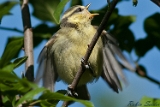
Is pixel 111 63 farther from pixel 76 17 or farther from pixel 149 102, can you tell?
pixel 149 102

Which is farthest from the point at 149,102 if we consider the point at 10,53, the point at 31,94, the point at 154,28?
the point at 154,28

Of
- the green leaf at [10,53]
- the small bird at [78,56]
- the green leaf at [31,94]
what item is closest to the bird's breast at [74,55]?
the small bird at [78,56]

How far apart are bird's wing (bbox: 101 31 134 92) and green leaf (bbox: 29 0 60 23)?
80cm

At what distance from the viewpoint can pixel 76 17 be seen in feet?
17.1

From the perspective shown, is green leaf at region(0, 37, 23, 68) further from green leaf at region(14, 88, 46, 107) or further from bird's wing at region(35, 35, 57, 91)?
bird's wing at region(35, 35, 57, 91)

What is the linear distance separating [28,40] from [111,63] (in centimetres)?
169

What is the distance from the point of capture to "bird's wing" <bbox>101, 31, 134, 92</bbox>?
191 inches

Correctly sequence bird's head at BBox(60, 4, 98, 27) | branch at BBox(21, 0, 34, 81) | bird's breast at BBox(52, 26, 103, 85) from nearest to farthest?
1. branch at BBox(21, 0, 34, 81)
2. bird's breast at BBox(52, 26, 103, 85)
3. bird's head at BBox(60, 4, 98, 27)

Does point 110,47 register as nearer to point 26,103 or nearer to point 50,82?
point 50,82

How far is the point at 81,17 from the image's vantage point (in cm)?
513

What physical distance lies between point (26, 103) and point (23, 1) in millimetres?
1413

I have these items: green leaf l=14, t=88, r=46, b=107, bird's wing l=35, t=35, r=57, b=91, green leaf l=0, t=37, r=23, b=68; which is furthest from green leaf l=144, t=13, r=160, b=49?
green leaf l=14, t=88, r=46, b=107

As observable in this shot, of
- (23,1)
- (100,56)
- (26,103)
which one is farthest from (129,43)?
(26,103)

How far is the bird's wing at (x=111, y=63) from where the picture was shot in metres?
4.86
